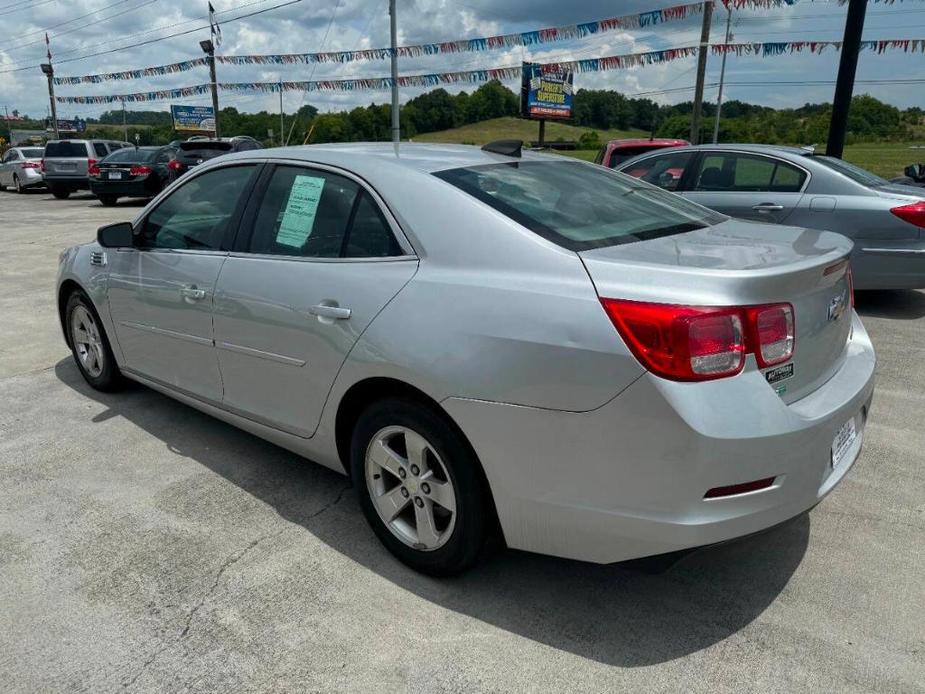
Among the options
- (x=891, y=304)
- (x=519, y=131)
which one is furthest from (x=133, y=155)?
(x=519, y=131)

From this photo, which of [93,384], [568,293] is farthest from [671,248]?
[93,384]

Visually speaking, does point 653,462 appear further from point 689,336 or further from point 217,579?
point 217,579

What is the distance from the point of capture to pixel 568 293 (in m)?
2.26

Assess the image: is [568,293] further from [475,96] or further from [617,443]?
[475,96]

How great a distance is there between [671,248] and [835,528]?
4.89 ft

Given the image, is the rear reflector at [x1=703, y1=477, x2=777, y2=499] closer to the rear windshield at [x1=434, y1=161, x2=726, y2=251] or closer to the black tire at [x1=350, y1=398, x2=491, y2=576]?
the black tire at [x1=350, y1=398, x2=491, y2=576]

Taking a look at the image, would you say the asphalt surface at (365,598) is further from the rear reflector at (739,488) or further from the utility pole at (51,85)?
the utility pole at (51,85)

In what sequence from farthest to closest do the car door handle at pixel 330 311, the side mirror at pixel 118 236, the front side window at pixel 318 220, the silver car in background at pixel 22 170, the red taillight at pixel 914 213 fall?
the silver car in background at pixel 22 170, the red taillight at pixel 914 213, the side mirror at pixel 118 236, the front side window at pixel 318 220, the car door handle at pixel 330 311

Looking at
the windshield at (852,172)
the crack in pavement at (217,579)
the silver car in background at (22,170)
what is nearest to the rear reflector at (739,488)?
the crack in pavement at (217,579)

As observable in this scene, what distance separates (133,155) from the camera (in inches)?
753

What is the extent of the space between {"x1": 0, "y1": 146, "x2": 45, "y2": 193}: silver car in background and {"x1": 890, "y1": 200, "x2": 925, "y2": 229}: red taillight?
1029 inches

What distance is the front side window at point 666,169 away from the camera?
308 inches

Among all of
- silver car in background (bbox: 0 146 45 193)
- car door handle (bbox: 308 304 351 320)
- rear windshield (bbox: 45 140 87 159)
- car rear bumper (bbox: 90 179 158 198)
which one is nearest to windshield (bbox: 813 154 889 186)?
car door handle (bbox: 308 304 351 320)

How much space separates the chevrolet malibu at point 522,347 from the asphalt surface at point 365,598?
30cm
